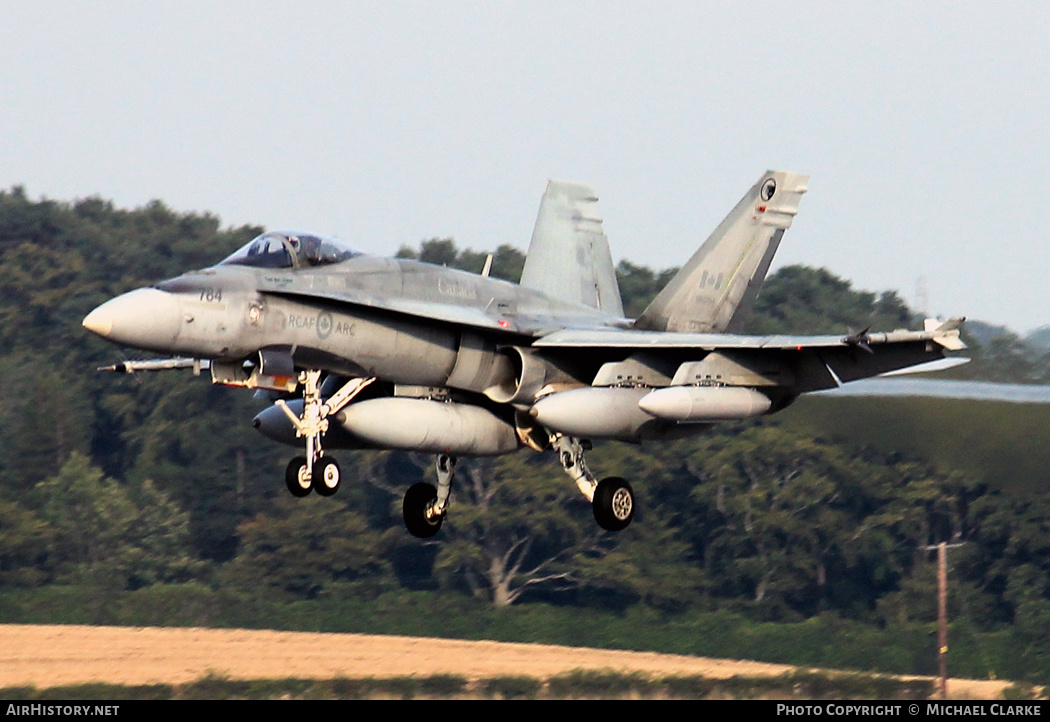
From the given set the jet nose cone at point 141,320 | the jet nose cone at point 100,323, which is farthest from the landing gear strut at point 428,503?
the jet nose cone at point 100,323

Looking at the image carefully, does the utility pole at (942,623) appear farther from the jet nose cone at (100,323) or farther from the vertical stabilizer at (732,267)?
the jet nose cone at (100,323)

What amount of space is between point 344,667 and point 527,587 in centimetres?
1212

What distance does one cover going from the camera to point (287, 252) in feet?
58.5

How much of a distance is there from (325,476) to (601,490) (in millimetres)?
3860

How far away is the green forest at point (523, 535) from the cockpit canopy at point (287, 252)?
22.6 meters

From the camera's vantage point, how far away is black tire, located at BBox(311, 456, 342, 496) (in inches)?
691

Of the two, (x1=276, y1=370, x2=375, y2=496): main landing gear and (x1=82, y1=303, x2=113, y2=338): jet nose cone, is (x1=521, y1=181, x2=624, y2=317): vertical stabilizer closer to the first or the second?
(x1=276, y1=370, x2=375, y2=496): main landing gear

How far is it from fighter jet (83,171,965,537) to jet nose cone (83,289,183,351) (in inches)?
0.6

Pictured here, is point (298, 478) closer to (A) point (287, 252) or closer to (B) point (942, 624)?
(A) point (287, 252)

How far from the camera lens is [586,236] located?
24.2 metres

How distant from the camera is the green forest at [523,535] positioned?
43344 millimetres

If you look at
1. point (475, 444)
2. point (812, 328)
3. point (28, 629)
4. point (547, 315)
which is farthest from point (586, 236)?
point (812, 328)

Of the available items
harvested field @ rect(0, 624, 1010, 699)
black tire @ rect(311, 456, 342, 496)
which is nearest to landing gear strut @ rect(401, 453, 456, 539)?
black tire @ rect(311, 456, 342, 496)
